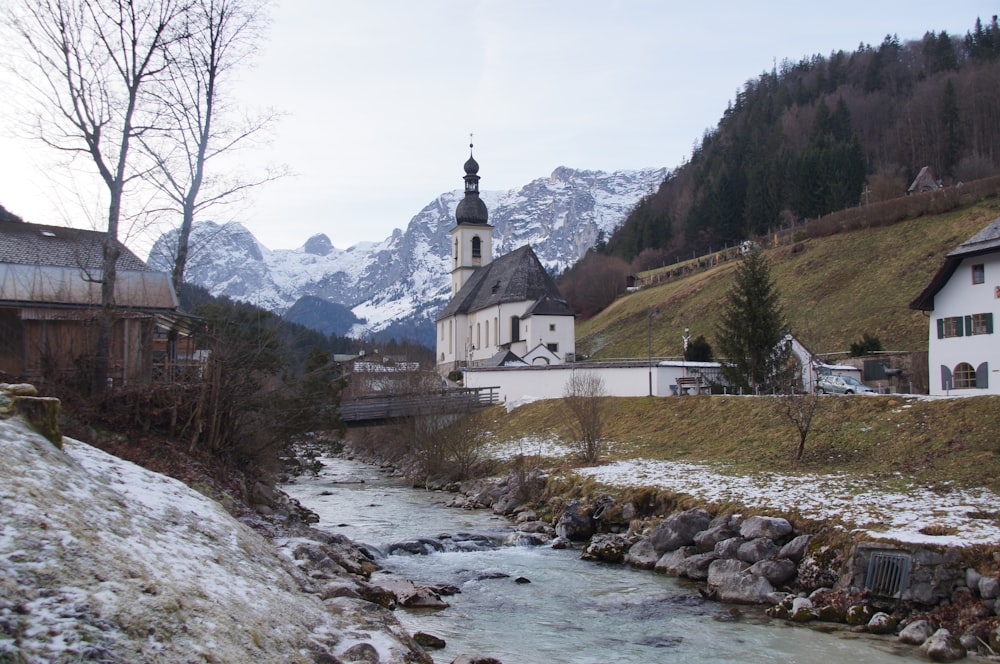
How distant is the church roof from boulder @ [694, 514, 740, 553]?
44544mm

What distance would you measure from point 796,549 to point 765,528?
1021mm

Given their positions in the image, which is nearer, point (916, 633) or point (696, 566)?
point (916, 633)

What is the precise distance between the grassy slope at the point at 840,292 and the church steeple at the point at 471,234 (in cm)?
1538

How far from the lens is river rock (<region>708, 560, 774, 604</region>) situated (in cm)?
1418

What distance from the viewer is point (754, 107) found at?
131875mm

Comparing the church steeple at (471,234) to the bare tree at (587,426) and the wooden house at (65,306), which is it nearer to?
the bare tree at (587,426)

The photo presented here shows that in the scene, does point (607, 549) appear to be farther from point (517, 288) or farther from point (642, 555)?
point (517, 288)

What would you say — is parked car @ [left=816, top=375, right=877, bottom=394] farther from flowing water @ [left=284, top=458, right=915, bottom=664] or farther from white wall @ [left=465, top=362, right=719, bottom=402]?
flowing water @ [left=284, top=458, right=915, bottom=664]

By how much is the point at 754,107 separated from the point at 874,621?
13238 centimetres

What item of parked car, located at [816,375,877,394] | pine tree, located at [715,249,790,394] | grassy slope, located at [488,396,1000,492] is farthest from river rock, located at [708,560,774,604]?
parked car, located at [816,375,877,394]

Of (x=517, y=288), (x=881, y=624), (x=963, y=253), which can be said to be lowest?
(x=881, y=624)

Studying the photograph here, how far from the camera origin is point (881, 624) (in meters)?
12.2

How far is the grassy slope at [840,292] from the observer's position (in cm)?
4938

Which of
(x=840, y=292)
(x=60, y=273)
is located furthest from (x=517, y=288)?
(x=60, y=273)
